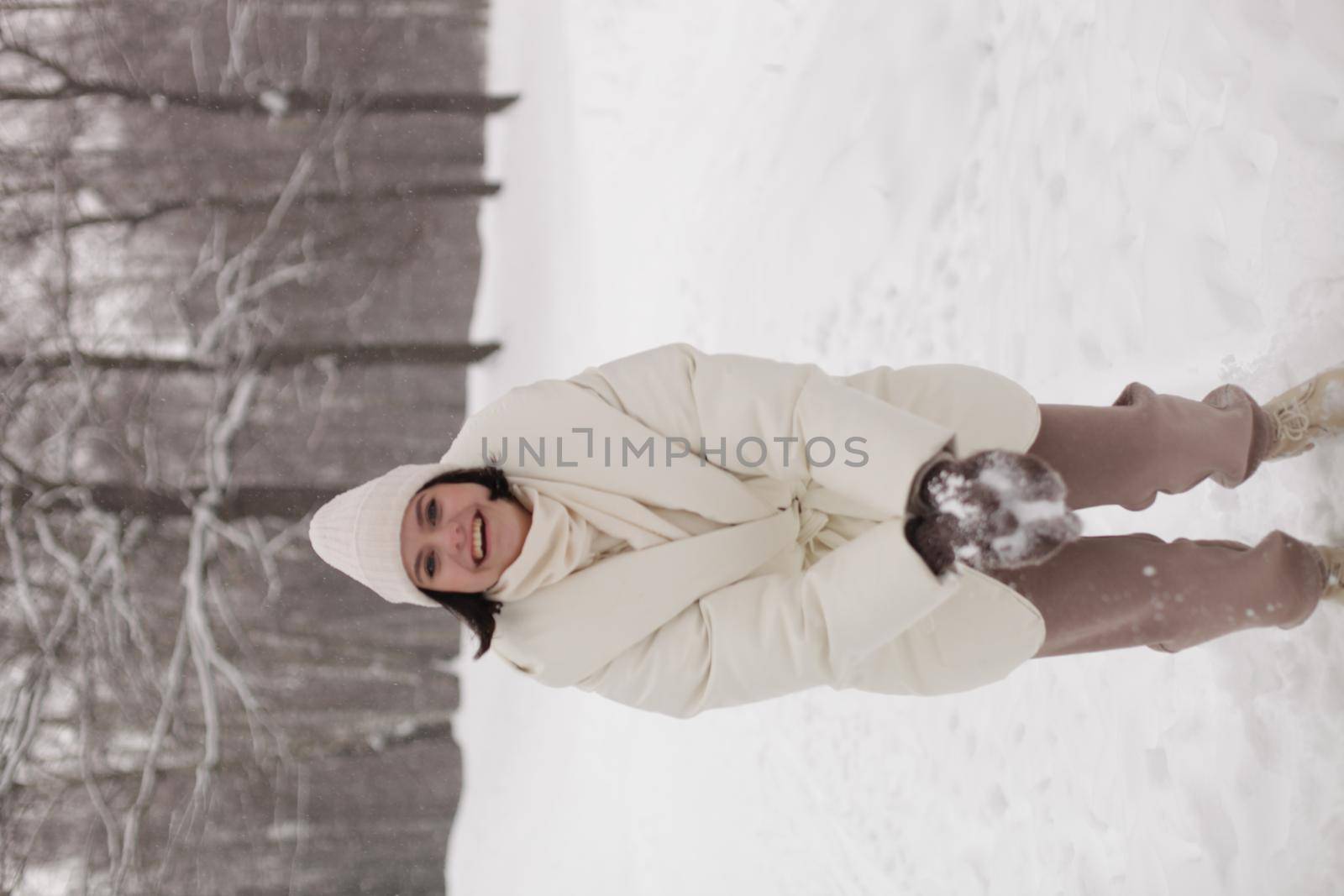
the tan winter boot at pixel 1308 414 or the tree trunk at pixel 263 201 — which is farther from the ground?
the tree trunk at pixel 263 201

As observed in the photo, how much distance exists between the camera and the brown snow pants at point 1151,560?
1.30 m

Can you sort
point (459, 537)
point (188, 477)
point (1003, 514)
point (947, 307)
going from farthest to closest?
point (188, 477)
point (947, 307)
point (459, 537)
point (1003, 514)

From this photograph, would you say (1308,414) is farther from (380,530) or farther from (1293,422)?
(380,530)

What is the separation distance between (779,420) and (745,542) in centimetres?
21

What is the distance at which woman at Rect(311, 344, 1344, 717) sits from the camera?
1272 mm

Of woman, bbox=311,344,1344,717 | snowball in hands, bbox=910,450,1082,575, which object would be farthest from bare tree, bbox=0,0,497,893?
snowball in hands, bbox=910,450,1082,575

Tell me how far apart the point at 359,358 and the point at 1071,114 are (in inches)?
95.5

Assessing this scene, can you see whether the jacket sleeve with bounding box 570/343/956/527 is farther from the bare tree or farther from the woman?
the bare tree

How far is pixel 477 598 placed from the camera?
1.33 m

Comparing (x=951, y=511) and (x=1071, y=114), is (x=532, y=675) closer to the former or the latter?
(x=951, y=511)

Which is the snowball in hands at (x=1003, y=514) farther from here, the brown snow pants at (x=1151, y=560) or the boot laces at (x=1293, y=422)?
the boot laces at (x=1293, y=422)

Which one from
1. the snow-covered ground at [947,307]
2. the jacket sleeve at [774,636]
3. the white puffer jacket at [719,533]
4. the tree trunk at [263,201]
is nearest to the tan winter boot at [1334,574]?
the snow-covered ground at [947,307]

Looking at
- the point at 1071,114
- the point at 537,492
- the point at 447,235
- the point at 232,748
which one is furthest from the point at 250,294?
the point at 1071,114

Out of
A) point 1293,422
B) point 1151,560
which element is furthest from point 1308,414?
point 1151,560
